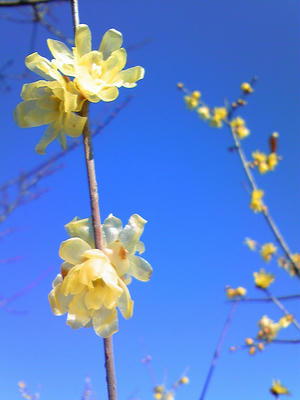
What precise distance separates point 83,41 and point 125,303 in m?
0.37

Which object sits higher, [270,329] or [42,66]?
[270,329]

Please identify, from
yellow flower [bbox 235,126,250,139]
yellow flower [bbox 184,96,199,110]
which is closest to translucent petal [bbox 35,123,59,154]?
yellow flower [bbox 235,126,250,139]

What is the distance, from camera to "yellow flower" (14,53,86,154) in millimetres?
499

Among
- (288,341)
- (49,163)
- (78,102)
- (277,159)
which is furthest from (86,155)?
(277,159)

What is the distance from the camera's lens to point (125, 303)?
1.66 ft

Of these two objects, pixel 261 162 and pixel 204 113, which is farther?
pixel 204 113

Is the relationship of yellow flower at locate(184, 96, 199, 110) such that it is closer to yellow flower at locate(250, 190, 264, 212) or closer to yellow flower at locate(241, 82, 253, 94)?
yellow flower at locate(241, 82, 253, 94)

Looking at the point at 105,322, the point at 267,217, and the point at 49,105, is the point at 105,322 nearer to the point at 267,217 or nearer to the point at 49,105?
the point at 49,105

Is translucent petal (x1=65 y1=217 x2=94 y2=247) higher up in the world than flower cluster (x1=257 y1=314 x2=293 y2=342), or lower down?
lower down

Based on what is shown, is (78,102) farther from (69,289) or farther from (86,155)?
(69,289)

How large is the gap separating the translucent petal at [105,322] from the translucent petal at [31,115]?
27 cm

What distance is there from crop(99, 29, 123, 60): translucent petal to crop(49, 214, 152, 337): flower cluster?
0.83ft

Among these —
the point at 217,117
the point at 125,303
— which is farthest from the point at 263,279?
the point at 125,303

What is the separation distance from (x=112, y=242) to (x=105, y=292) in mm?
68
